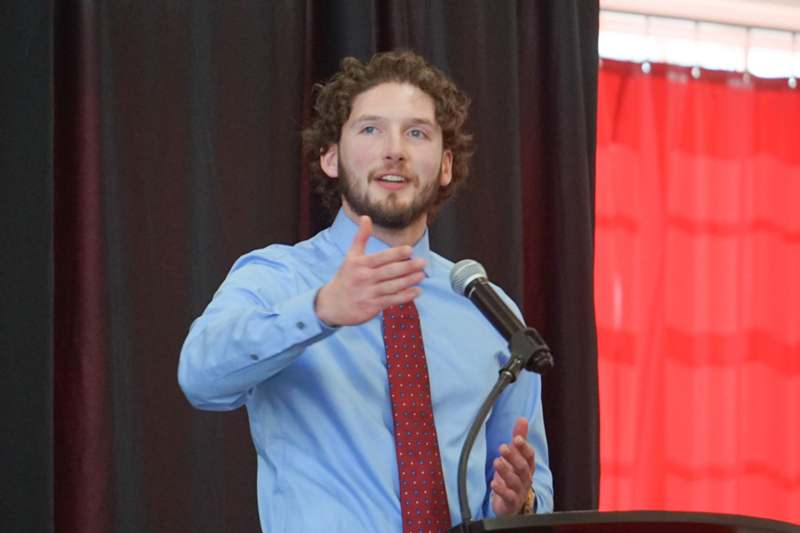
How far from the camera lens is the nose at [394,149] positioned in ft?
6.40

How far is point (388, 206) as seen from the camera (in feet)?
6.30

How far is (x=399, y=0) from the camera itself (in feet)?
10.3

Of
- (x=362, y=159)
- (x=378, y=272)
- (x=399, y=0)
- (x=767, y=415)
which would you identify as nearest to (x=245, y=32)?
(x=399, y=0)

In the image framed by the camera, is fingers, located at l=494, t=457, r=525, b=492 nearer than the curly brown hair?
Yes

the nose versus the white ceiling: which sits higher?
the white ceiling

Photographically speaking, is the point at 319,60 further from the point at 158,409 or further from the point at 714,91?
the point at 714,91

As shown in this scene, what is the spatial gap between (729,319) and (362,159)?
2.10 metres

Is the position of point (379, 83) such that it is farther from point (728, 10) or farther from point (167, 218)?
point (728, 10)

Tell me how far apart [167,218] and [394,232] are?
106cm

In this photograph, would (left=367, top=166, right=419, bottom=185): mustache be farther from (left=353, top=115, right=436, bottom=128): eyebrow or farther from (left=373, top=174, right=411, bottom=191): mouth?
(left=353, top=115, right=436, bottom=128): eyebrow

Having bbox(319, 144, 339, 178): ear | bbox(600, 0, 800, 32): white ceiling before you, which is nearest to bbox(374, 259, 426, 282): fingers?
bbox(319, 144, 339, 178): ear

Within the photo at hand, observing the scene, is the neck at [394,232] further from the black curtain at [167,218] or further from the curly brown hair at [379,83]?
the black curtain at [167,218]

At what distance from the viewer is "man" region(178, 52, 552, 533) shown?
154cm

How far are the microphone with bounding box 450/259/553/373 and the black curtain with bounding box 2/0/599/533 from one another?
1471 mm
